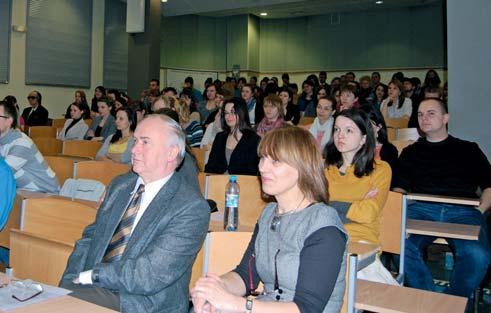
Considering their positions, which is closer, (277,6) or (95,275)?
(95,275)

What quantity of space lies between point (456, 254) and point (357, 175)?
101 centimetres

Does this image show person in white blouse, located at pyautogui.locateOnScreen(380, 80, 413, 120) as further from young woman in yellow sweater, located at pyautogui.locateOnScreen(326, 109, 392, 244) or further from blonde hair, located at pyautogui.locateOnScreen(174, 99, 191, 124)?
young woman in yellow sweater, located at pyautogui.locateOnScreen(326, 109, 392, 244)

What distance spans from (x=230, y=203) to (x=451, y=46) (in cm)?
323

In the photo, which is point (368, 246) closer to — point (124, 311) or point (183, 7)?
point (124, 311)

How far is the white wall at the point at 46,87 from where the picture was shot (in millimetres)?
11578

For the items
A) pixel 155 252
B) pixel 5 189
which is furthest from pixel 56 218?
pixel 155 252

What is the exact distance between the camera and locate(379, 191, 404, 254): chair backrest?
325 centimetres

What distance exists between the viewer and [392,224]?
3.28 metres

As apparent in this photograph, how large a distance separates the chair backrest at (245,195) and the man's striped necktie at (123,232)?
155 cm

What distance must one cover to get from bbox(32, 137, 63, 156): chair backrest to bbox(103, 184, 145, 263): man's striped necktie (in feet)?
15.3

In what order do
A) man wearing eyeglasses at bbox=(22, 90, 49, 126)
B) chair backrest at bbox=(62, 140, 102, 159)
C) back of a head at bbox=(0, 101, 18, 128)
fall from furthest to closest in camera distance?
man wearing eyeglasses at bbox=(22, 90, 49, 126) < chair backrest at bbox=(62, 140, 102, 159) < back of a head at bbox=(0, 101, 18, 128)

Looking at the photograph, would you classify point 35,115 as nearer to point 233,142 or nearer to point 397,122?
point 233,142

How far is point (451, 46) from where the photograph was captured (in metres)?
5.33

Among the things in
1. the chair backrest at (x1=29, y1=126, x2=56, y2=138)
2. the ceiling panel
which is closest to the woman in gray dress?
the chair backrest at (x1=29, y1=126, x2=56, y2=138)
